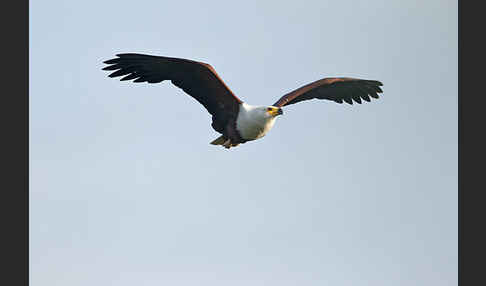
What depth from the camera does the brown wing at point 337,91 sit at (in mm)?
14952

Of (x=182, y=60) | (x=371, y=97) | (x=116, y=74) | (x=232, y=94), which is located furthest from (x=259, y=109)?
(x=371, y=97)

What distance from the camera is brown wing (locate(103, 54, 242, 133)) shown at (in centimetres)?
1372

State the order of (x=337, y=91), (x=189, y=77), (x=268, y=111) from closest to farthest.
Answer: (x=268, y=111) < (x=189, y=77) < (x=337, y=91)

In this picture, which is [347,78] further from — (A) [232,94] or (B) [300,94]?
(A) [232,94]

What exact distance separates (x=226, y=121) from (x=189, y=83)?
89cm

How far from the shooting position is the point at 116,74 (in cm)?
1396

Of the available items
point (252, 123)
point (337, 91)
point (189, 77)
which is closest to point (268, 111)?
point (252, 123)

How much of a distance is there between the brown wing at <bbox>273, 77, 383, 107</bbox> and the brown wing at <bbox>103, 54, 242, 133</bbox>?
3.83 feet

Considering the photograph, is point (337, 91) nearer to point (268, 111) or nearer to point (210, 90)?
point (268, 111)

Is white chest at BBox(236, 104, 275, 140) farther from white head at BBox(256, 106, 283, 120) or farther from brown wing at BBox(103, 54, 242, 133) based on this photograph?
brown wing at BBox(103, 54, 242, 133)

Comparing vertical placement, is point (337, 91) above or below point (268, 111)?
above

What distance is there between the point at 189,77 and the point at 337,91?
3354 mm

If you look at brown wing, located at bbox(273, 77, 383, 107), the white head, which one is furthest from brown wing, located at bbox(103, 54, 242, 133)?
brown wing, located at bbox(273, 77, 383, 107)

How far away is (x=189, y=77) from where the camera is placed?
1397 cm
